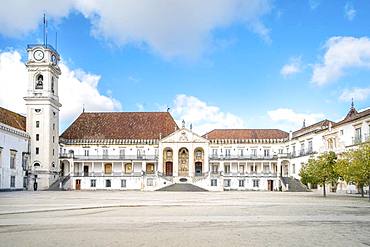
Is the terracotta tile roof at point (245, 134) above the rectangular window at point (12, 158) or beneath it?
above

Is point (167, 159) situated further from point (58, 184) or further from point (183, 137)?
point (58, 184)

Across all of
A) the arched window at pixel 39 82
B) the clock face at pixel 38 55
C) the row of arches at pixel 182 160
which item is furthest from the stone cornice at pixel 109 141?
the clock face at pixel 38 55

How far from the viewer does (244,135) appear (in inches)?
3123

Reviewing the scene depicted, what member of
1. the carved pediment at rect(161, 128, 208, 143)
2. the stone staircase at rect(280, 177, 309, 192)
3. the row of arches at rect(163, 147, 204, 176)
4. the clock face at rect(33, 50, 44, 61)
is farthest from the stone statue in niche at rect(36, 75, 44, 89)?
the stone staircase at rect(280, 177, 309, 192)

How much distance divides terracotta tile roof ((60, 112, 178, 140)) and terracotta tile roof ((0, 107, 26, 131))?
10289 mm

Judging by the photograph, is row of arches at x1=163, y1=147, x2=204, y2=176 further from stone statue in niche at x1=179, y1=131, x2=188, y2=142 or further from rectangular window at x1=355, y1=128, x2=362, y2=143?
rectangular window at x1=355, y1=128, x2=362, y2=143

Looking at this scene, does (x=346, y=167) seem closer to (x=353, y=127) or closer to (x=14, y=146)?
(x=353, y=127)

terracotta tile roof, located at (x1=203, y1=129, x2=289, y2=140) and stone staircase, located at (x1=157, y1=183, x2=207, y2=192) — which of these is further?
terracotta tile roof, located at (x1=203, y1=129, x2=289, y2=140)

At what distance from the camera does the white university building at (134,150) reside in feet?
208

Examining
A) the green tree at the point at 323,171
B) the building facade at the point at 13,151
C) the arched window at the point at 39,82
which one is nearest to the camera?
the green tree at the point at 323,171

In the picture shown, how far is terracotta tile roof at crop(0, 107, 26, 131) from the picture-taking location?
61.4 metres

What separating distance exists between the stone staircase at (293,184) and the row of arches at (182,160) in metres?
15.0

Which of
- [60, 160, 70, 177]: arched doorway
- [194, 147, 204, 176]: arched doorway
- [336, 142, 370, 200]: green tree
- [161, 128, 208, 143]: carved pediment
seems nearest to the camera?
[336, 142, 370, 200]: green tree

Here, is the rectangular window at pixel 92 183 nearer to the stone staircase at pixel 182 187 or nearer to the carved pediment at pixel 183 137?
the stone staircase at pixel 182 187
